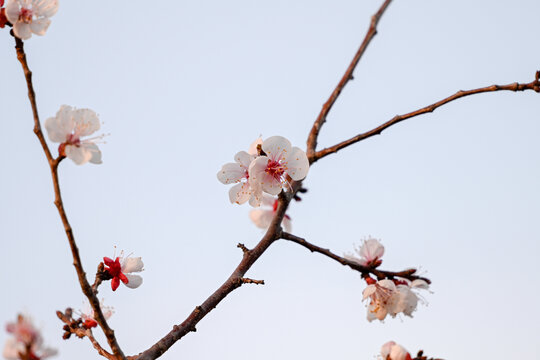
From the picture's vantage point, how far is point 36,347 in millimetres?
1415

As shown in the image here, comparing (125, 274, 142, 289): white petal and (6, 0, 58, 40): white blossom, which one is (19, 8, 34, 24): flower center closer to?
(6, 0, 58, 40): white blossom

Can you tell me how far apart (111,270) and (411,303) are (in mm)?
1264

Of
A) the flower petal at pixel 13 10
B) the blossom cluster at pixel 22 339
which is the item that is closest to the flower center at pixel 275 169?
the flower petal at pixel 13 10

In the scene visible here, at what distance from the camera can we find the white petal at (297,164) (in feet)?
7.75

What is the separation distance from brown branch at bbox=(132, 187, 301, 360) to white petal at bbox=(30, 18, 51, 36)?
3.31ft

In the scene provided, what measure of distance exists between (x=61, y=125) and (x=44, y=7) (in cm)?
47

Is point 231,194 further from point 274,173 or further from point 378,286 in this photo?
point 378,286

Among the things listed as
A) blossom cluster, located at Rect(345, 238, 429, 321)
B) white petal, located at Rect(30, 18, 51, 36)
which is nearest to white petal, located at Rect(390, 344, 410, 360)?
blossom cluster, located at Rect(345, 238, 429, 321)

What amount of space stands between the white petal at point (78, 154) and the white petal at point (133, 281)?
700 mm

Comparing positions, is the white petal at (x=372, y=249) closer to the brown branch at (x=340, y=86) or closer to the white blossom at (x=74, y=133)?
the brown branch at (x=340, y=86)

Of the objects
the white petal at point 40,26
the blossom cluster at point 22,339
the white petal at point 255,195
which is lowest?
the blossom cluster at point 22,339

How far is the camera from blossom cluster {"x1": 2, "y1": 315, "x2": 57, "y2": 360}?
1397 mm

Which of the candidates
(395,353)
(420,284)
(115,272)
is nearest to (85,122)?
(115,272)

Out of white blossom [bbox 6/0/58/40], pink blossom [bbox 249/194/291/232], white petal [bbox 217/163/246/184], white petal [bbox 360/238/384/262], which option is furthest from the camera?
pink blossom [bbox 249/194/291/232]
